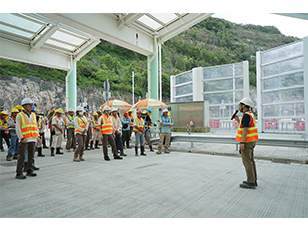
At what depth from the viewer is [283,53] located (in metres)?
17.5

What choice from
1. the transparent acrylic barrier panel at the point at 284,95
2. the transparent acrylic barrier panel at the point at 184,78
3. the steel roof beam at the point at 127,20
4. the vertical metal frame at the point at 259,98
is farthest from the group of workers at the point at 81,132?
the transparent acrylic barrier panel at the point at 184,78

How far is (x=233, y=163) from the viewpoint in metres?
7.75

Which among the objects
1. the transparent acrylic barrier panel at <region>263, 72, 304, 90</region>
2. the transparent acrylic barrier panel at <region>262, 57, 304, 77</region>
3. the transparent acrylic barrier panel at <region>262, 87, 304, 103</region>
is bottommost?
the transparent acrylic barrier panel at <region>262, 87, 304, 103</region>

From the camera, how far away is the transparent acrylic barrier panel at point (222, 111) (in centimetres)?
2125

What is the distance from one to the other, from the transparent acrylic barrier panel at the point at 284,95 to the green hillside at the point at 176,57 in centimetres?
3668

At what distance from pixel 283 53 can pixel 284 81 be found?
7.01ft

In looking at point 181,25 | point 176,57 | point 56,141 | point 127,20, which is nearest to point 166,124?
point 56,141

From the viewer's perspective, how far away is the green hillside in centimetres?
4784

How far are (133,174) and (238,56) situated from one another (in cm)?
10623

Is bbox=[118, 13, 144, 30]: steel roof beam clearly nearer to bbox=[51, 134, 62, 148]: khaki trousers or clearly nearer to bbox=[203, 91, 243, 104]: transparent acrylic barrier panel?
bbox=[51, 134, 62, 148]: khaki trousers

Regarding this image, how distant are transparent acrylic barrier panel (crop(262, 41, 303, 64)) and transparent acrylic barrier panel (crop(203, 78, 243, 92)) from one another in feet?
9.10

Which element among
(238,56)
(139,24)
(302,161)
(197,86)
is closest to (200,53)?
(238,56)

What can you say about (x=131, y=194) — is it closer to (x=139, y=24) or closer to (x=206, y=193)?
(x=206, y=193)

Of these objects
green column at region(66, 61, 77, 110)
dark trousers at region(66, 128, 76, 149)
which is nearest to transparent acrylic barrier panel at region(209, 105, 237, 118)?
green column at region(66, 61, 77, 110)
